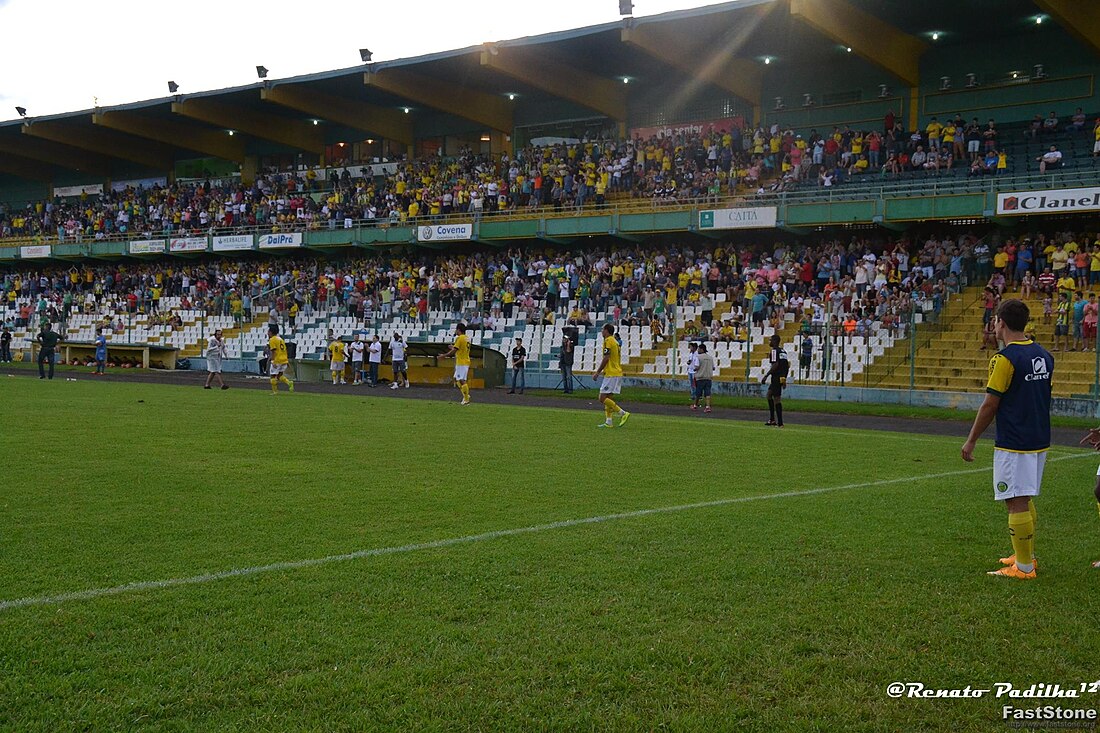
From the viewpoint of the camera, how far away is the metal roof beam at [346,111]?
148 ft

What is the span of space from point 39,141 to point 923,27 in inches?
1885

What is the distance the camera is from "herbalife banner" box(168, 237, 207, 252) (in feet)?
162

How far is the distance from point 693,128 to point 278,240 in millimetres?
19090

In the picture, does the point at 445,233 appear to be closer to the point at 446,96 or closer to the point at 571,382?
the point at 446,96

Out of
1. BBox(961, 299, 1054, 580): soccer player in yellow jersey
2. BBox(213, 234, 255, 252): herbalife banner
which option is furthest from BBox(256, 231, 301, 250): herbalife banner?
BBox(961, 299, 1054, 580): soccer player in yellow jersey

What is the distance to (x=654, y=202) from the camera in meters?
36.5

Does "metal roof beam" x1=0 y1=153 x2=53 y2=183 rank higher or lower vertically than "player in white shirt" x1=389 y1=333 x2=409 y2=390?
higher

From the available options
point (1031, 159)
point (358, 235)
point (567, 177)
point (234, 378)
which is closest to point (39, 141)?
point (358, 235)

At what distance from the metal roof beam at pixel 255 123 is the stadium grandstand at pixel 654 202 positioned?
11 centimetres

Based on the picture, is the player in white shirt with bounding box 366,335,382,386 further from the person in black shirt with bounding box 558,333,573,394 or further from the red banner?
the red banner

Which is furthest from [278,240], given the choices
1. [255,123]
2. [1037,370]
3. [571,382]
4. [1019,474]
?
[1019,474]

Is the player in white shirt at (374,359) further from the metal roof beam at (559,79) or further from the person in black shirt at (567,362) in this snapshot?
the metal roof beam at (559,79)

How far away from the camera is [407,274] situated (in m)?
42.1

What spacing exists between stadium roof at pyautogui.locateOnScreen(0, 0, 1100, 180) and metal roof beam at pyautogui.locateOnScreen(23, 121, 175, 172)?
2.8 inches
